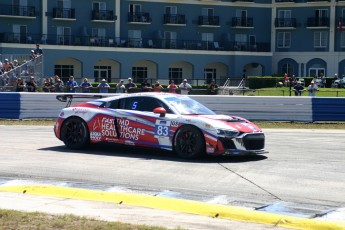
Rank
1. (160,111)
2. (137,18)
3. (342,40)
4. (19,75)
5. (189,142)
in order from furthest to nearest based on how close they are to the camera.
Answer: (342,40), (137,18), (19,75), (160,111), (189,142)

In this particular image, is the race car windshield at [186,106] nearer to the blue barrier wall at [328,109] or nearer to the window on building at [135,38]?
the blue barrier wall at [328,109]

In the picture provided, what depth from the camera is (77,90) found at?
2847 cm

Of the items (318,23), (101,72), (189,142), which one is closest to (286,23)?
(318,23)

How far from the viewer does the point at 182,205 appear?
859 centimetres

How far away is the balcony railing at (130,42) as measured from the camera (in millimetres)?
57312

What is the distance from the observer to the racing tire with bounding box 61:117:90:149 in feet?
46.4

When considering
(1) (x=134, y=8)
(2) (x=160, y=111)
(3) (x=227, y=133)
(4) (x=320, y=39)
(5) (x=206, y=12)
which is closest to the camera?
(3) (x=227, y=133)

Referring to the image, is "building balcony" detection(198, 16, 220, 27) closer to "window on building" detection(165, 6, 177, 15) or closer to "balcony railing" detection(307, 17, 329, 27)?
"window on building" detection(165, 6, 177, 15)

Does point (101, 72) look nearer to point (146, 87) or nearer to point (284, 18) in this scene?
point (284, 18)

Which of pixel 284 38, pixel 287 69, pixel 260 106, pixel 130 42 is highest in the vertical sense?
pixel 284 38

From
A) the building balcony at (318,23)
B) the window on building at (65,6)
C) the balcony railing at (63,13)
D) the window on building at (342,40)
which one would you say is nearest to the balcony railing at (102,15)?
the balcony railing at (63,13)

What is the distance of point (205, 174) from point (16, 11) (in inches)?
1986

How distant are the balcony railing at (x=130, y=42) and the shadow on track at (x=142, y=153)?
43789mm

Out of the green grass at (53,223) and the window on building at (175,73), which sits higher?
the window on building at (175,73)
